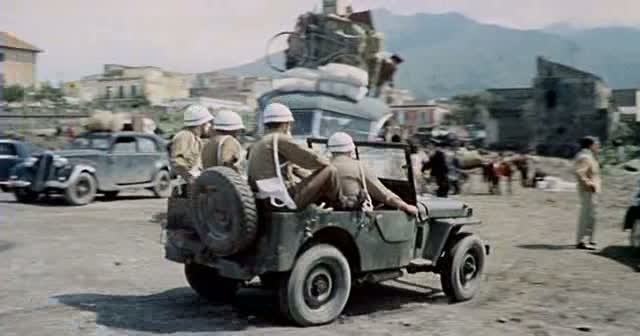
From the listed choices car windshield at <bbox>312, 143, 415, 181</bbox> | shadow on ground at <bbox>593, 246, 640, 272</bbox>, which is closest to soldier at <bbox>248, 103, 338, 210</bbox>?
car windshield at <bbox>312, 143, 415, 181</bbox>

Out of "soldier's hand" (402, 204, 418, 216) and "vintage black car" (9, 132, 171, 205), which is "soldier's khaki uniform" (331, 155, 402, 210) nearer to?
"soldier's hand" (402, 204, 418, 216)

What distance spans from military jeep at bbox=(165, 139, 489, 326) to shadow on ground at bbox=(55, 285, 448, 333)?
282 mm

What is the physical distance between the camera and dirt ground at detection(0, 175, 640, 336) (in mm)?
6582

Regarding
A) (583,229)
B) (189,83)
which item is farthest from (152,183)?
(189,83)

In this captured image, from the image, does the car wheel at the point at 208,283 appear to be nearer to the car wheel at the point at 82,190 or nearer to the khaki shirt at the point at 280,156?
the khaki shirt at the point at 280,156

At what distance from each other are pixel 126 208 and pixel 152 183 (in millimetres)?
2287

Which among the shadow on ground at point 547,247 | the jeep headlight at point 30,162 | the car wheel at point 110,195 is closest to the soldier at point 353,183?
the shadow on ground at point 547,247

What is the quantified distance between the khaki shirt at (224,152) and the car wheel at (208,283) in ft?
3.38

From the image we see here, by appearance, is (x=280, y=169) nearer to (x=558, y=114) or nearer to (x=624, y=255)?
(x=624, y=255)

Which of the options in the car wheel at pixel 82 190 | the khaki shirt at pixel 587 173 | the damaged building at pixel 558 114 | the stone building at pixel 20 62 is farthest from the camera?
the stone building at pixel 20 62

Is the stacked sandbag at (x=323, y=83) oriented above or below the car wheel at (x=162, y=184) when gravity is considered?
above

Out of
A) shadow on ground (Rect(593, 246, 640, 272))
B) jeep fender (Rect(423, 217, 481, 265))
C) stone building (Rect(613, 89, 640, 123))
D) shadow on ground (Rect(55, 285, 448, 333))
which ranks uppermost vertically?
stone building (Rect(613, 89, 640, 123))

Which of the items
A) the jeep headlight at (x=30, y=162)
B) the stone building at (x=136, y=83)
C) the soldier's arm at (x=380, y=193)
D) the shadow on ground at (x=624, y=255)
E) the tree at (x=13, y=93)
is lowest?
the shadow on ground at (x=624, y=255)

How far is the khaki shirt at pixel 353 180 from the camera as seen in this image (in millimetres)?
6809
